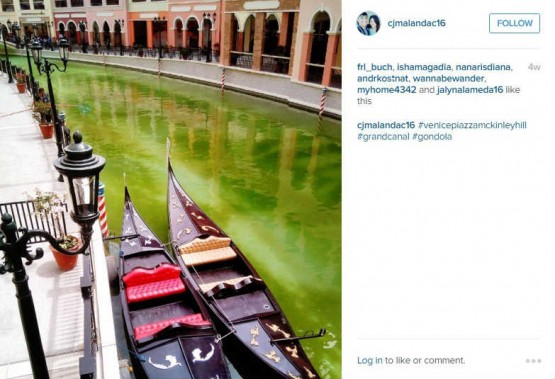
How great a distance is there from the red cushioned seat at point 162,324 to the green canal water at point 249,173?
1.52 m

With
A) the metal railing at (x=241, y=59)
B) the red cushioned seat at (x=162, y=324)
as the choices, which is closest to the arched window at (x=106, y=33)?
the metal railing at (x=241, y=59)

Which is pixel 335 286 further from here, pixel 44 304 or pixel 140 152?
pixel 140 152

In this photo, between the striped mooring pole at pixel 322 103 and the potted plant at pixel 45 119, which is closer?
the potted plant at pixel 45 119

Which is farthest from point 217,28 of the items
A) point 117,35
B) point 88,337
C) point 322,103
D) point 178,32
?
point 88,337

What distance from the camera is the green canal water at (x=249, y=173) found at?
279 inches

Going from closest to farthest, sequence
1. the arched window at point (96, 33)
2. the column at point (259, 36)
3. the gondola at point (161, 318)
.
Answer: the gondola at point (161, 318) < the column at point (259, 36) < the arched window at point (96, 33)

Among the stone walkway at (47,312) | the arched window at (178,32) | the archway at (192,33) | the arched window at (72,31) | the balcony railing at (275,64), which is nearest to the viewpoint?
the stone walkway at (47,312)

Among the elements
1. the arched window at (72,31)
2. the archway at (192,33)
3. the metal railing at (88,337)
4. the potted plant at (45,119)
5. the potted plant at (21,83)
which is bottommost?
the metal railing at (88,337)

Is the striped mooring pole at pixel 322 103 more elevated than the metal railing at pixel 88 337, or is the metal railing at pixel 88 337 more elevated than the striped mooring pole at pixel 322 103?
the striped mooring pole at pixel 322 103

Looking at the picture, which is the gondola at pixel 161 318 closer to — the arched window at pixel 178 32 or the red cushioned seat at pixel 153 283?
the red cushioned seat at pixel 153 283
